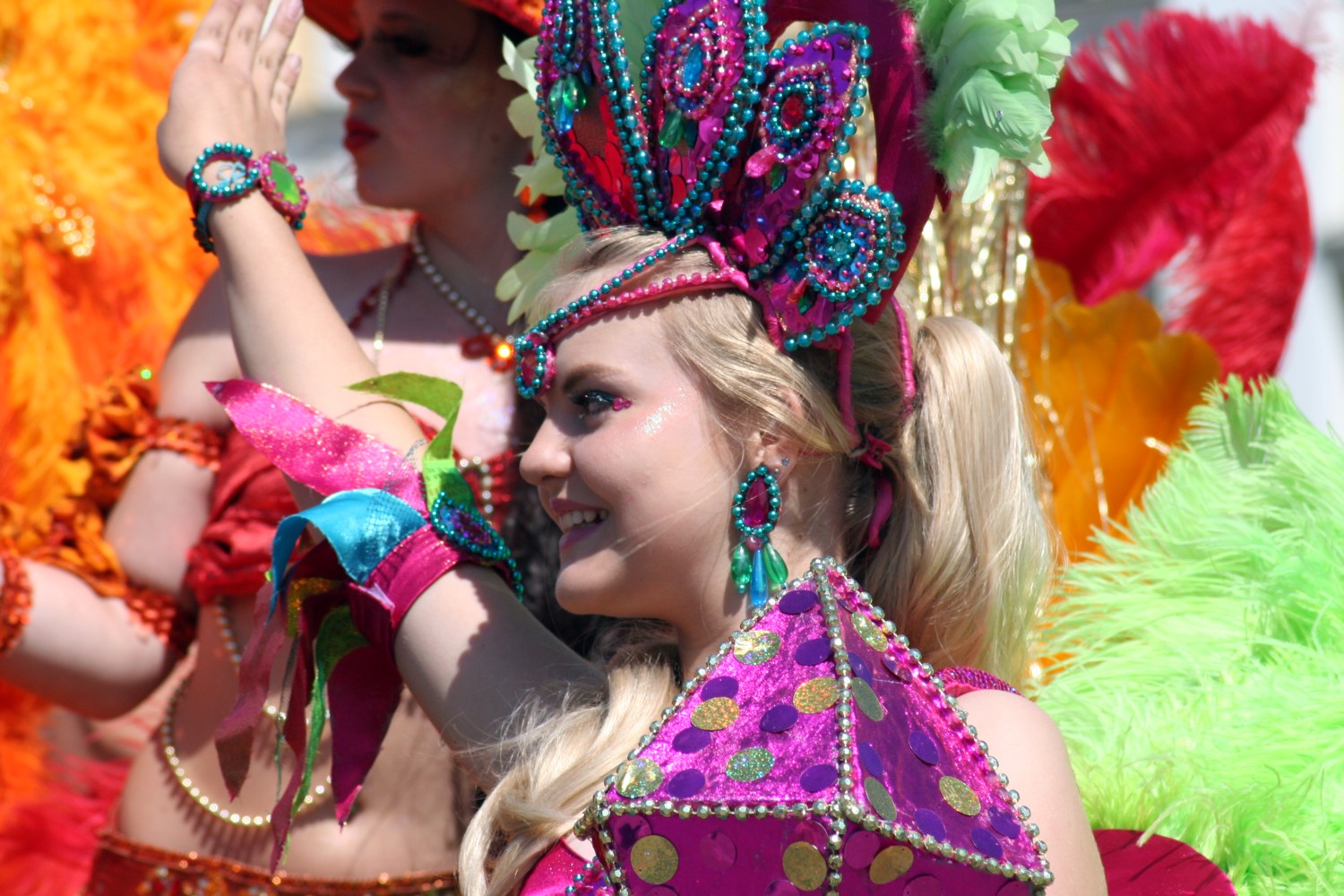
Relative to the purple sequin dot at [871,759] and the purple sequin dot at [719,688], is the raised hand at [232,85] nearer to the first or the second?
the purple sequin dot at [719,688]

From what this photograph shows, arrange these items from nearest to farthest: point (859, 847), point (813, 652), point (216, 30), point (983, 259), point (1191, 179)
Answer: point (859, 847)
point (813, 652)
point (216, 30)
point (983, 259)
point (1191, 179)

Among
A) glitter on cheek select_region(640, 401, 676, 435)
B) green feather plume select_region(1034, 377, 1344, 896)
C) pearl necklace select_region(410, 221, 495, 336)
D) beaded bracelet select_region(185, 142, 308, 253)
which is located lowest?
green feather plume select_region(1034, 377, 1344, 896)

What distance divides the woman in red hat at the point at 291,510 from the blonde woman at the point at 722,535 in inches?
9.5

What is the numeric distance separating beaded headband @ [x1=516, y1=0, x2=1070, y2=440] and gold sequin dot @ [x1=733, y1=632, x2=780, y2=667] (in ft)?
0.70

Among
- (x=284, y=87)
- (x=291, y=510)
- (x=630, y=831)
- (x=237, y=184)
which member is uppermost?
(x=284, y=87)

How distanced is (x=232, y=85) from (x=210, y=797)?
78 cm

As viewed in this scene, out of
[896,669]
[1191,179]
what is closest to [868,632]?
[896,669]

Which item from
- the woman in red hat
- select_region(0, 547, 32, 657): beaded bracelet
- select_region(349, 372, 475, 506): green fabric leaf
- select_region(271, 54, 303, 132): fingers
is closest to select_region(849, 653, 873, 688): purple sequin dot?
select_region(349, 372, 475, 506): green fabric leaf

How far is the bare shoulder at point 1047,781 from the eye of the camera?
3.59 feet

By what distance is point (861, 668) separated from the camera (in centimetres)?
111

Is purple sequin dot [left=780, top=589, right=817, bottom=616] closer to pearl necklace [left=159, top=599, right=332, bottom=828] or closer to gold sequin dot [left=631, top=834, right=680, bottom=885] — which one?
gold sequin dot [left=631, top=834, right=680, bottom=885]

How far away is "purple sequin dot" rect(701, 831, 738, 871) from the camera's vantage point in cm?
106

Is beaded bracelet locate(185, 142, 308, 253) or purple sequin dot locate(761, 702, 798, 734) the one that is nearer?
purple sequin dot locate(761, 702, 798, 734)

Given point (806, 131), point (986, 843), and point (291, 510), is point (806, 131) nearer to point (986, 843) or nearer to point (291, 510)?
point (986, 843)
